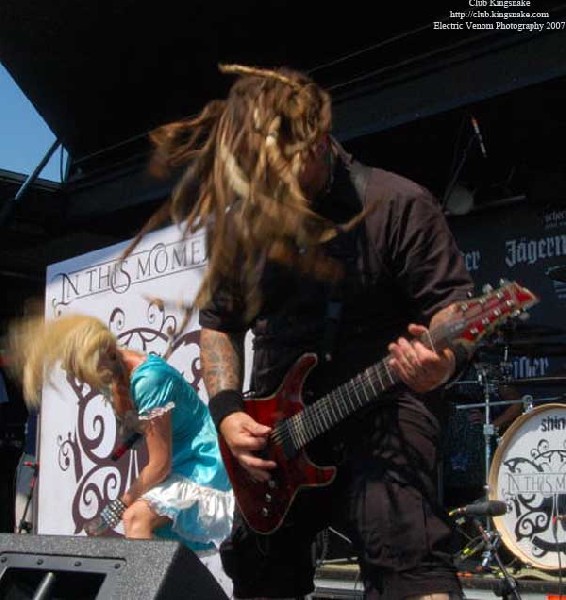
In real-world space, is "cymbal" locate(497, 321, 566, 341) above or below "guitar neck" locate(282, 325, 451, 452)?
above

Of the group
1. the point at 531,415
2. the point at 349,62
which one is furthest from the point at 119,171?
the point at 531,415

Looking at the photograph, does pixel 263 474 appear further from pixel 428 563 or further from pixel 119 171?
pixel 119 171

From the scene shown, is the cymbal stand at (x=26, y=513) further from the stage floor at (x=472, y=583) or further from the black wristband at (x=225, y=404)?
the black wristband at (x=225, y=404)

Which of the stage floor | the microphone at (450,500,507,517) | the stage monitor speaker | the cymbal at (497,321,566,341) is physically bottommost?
the stage floor

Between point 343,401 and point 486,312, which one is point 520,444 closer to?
point 343,401

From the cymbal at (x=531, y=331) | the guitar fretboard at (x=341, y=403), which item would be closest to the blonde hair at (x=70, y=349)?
the guitar fretboard at (x=341, y=403)

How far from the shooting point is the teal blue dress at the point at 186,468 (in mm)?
3533

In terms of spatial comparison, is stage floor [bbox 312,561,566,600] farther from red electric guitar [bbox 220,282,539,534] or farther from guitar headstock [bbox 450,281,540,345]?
guitar headstock [bbox 450,281,540,345]

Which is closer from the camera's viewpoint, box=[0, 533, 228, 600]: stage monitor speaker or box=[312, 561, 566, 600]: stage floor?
box=[0, 533, 228, 600]: stage monitor speaker

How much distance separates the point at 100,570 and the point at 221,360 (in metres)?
0.93

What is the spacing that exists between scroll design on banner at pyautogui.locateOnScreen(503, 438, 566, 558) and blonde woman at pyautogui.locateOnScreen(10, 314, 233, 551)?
171 cm

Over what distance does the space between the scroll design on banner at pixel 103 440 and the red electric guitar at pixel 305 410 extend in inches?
76.1

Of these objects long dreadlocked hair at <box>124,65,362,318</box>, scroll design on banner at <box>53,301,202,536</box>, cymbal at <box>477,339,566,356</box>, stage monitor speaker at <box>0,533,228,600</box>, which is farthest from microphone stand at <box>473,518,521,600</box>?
stage monitor speaker at <box>0,533,228,600</box>

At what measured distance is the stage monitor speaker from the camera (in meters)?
1.74
